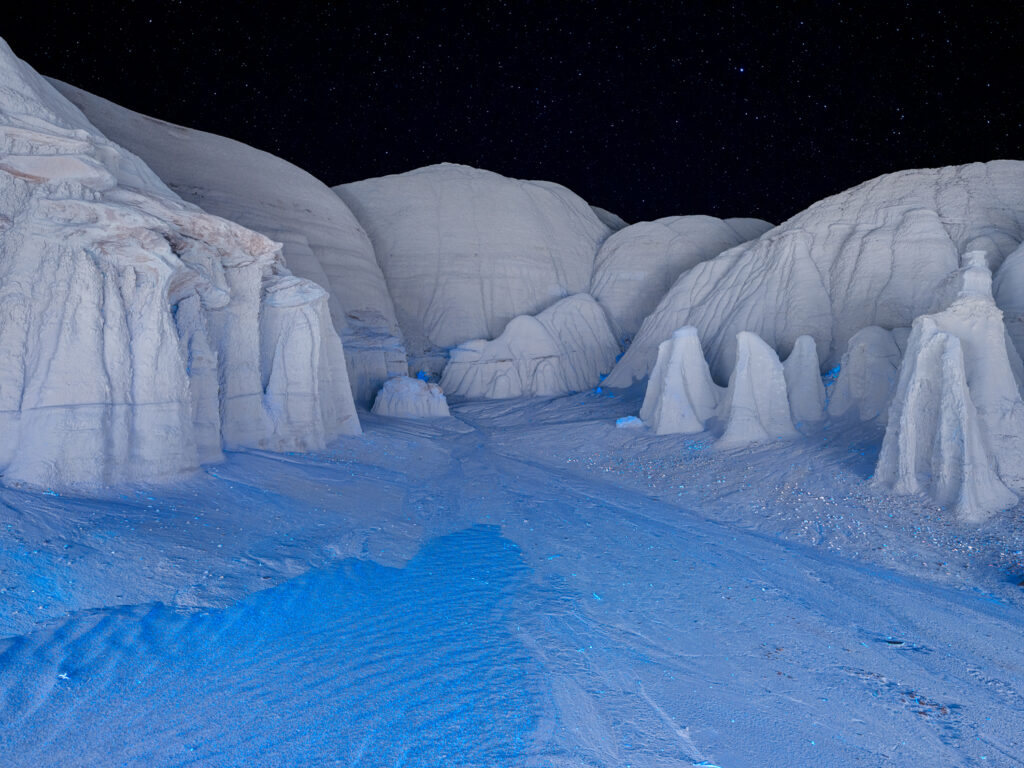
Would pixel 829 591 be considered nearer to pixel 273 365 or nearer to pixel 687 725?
pixel 687 725

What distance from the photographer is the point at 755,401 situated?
11438 mm

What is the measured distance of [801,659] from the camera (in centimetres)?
409

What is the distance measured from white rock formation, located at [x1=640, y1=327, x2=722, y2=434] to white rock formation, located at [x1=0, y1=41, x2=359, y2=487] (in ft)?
29.5

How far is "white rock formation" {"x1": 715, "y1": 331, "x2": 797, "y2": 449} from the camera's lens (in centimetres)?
1105

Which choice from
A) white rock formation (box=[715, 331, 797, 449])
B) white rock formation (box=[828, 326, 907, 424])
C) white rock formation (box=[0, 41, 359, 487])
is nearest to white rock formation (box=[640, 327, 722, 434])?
white rock formation (box=[715, 331, 797, 449])

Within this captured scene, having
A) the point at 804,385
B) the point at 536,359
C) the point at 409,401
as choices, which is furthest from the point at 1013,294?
the point at 409,401

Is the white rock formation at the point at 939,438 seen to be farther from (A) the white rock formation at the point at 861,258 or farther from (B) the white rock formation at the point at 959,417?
(A) the white rock formation at the point at 861,258

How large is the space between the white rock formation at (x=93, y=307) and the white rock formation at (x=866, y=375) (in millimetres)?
11209

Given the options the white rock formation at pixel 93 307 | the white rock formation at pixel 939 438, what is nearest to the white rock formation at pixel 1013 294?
the white rock formation at pixel 939 438

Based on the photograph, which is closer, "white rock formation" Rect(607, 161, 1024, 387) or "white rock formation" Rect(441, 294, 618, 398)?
"white rock formation" Rect(607, 161, 1024, 387)

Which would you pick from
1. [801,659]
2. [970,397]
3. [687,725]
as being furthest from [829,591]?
[970,397]

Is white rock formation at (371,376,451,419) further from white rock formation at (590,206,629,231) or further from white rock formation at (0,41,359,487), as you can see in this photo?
white rock formation at (590,206,629,231)

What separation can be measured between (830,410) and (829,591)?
7157 mm

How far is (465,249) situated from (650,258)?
850 cm
